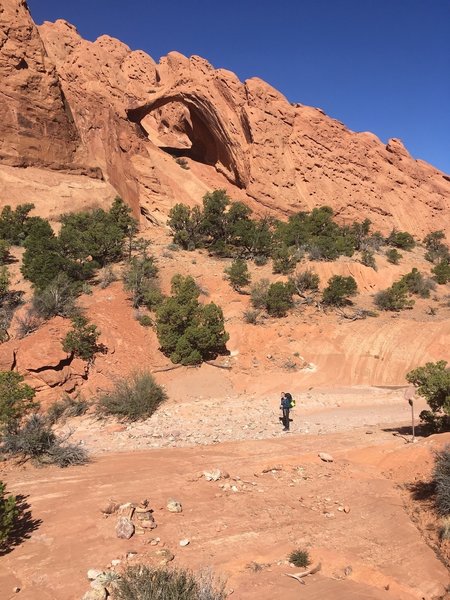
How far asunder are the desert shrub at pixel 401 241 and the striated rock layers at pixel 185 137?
2.43 meters

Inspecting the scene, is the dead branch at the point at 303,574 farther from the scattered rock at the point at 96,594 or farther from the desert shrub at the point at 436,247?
the desert shrub at the point at 436,247

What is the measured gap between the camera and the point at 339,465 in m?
7.88

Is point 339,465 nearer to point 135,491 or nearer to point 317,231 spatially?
point 135,491

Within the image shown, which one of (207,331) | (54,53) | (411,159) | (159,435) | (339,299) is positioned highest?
(54,53)

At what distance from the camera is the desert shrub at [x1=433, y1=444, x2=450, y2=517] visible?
581cm

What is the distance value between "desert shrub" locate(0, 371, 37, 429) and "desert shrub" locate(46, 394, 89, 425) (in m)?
2.28

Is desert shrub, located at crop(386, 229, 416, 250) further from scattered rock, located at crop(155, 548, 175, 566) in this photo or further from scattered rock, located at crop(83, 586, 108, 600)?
scattered rock, located at crop(83, 586, 108, 600)

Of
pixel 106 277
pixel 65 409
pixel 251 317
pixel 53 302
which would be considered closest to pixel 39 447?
pixel 65 409

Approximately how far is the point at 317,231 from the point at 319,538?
25206 mm

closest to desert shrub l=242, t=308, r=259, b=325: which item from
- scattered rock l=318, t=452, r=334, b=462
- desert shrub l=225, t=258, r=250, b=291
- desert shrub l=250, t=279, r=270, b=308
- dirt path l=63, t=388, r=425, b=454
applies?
desert shrub l=250, t=279, r=270, b=308

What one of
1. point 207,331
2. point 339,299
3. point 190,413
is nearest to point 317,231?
point 339,299

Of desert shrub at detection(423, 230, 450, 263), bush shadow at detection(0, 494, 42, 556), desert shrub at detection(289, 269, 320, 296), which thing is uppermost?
desert shrub at detection(423, 230, 450, 263)

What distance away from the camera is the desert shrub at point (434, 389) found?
8562 mm

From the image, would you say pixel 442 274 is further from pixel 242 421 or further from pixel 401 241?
pixel 242 421
